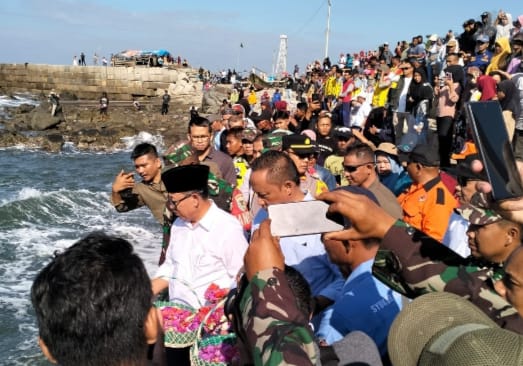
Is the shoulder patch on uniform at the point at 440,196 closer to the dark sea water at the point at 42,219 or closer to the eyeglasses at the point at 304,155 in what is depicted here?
the eyeglasses at the point at 304,155

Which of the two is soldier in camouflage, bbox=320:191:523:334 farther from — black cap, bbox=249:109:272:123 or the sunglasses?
black cap, bbox=249:109:272:123

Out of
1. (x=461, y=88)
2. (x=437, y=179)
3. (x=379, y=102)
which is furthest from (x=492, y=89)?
(x=437, y=179)

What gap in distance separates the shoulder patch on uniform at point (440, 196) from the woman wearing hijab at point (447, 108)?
525 cm

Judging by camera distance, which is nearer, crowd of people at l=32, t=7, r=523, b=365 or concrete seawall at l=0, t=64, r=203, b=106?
crowd of people at l=32, t=7, r=523, b=365

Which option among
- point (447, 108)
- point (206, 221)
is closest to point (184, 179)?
point (206, 221)

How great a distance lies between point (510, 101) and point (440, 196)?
4.43 metres

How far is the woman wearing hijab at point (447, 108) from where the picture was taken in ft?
32.4

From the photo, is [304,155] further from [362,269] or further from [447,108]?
[447,108]

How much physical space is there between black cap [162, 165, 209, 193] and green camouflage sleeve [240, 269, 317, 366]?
6.33ft

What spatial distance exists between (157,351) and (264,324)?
1.38 meters

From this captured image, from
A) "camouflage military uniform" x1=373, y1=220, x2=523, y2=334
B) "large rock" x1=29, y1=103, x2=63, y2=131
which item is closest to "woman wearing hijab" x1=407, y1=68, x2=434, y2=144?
"camouflage military uniform" x1=373, y1=220, x2=523, y2=334

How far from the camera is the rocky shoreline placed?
93.5 feet

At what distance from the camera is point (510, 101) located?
8320mm

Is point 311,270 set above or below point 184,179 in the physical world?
below
